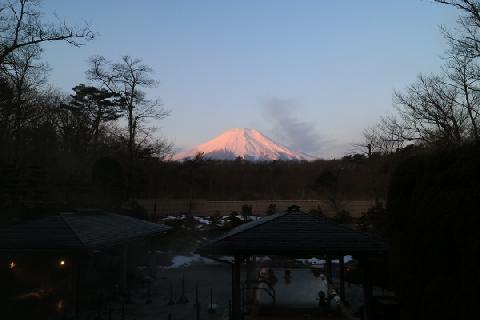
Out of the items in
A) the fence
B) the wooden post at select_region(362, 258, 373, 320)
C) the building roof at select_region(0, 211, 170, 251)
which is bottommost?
the wooden post at select_region(362, 258, 373, 320)

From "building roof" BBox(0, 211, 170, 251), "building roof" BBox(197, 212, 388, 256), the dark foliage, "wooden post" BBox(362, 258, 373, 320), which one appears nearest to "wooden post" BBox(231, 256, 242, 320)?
"building roof" BBox(197, 212, 388, 256)

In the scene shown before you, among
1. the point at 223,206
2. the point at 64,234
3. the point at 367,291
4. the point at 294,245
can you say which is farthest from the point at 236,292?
the point at 223,206

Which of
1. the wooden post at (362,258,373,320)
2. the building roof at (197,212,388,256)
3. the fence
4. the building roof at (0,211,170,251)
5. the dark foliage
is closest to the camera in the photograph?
the dark foliage

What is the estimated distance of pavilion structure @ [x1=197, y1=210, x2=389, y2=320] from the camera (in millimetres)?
9742

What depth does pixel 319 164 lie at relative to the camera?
6384 cm

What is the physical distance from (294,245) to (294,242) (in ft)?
0.44

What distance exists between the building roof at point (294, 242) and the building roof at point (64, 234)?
13.6 feet

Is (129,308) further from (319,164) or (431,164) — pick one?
(319,164)

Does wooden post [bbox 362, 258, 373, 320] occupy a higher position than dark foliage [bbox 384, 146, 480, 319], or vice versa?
dark foliage [bbox 384, 146, 480, 319]

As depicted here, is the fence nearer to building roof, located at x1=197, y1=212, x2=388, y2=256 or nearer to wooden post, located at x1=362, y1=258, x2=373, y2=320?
wooden post, located at x1=362, y1=258, x2=373, y2=320

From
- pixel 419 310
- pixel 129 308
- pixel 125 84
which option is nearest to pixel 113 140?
pixel 125 84

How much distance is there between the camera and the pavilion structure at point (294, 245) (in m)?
9.74

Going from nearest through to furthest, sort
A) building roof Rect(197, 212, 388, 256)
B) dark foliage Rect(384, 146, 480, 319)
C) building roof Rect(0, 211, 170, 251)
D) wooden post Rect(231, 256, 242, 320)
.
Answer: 1. dark foliage Rect(384, 146, 480, 319)
2. building roof Rect(197, 212, 388, 256)
3. wooden post Rect(231, 256, 242, 320)
4. building roof Rect(0, 211, 170, 251)

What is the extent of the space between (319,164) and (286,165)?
570 centimetres
